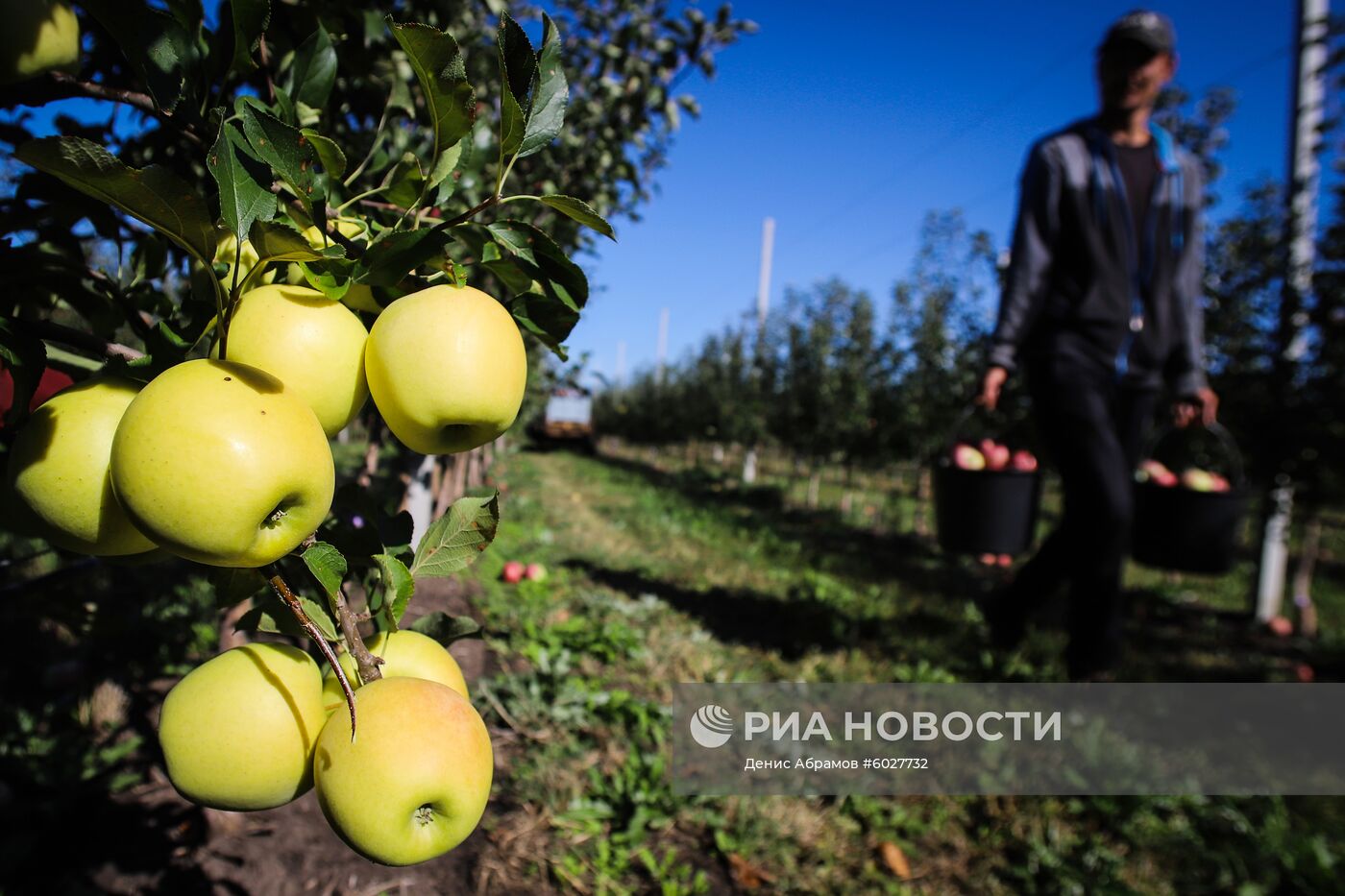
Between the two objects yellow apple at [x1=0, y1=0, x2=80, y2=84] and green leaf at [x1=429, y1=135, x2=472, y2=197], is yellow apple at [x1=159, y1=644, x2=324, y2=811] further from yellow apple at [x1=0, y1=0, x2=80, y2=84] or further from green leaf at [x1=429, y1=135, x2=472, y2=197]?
yellow apple at [x1=0, y1=0, x2=80, y2=84]

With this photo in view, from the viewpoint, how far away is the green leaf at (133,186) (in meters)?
0.39

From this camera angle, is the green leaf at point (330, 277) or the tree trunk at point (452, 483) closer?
the green leaf at point (330, 277)

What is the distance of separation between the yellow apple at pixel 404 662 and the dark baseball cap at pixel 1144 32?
2.85m

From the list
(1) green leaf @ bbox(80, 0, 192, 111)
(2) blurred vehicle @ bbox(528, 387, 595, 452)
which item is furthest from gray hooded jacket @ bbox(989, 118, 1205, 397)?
(2) blurred vehicle @ bbox(528, 387, 595, 452)

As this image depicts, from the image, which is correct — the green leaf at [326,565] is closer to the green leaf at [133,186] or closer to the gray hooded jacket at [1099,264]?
the green leaf at [133,186]

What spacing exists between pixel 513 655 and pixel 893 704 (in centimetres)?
144

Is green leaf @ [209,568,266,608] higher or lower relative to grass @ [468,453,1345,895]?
higher

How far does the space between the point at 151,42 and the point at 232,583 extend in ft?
1.30

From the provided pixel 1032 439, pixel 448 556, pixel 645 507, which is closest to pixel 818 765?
pixel 448 556

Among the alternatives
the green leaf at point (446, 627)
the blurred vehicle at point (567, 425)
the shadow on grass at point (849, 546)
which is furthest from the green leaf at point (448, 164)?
the blurred vehicle at point (567, 425)

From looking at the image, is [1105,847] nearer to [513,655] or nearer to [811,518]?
[513,655]

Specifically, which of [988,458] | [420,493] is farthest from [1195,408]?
[420,493]

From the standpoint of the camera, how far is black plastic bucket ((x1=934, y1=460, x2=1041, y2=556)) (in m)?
2.48

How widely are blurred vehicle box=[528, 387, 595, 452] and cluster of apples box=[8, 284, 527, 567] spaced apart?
2196 centimetres
